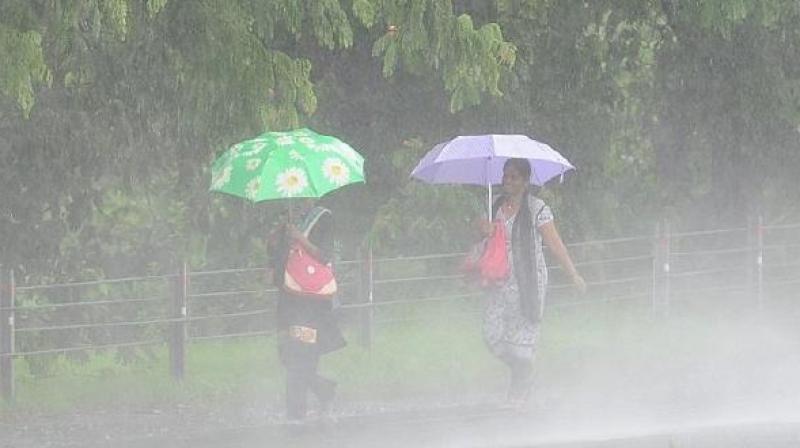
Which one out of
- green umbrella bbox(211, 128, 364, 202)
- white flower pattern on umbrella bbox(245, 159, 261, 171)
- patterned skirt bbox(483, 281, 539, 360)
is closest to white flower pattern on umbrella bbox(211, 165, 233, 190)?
green umbrella bbox(211, 128, 364, 202)

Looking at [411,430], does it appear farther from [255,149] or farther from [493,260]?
[255,149]

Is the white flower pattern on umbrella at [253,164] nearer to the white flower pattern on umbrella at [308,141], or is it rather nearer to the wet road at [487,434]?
the white flower pattern on umbrella at [308,141]

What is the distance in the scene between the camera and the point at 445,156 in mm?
12133

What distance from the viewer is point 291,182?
10.8m

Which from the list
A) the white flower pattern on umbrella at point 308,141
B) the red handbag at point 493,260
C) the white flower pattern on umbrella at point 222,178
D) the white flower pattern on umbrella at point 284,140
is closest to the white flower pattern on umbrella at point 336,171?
the white flower pattern on umbrella at point 308,141

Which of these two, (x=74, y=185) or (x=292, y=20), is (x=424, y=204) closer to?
(x=74, y=185)

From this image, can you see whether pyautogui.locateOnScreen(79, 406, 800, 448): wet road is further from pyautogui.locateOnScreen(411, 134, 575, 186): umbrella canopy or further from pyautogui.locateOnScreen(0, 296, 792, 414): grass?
pyautogui.locateOnScreen(411, 134, 575, 186): umbrella canopy

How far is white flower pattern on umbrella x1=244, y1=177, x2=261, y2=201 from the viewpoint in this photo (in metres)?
Result: 10.7

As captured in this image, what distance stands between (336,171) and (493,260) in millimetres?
1442

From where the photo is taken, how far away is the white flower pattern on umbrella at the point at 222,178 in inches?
433

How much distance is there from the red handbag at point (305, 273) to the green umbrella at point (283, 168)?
64 cm

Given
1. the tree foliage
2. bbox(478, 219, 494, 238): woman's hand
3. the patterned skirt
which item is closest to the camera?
the tree foliage

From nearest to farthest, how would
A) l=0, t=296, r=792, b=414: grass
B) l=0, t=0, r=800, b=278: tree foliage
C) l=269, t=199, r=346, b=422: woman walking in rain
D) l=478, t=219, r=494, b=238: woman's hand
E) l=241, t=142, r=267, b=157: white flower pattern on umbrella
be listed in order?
l=241, t=142, r=267, b=157: white flower pattern on umbrella → l=0, t=0, r=800, b=278: tree foliage → l=269, t=199, r=346, b=422: woman walking in rain → l=478, t=219, r=494, b=238: woman's hand → l=0, t=296, r=792, b=414: grass

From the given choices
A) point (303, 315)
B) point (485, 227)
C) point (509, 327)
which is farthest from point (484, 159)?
point (303, 315)
